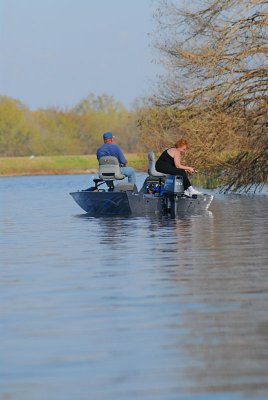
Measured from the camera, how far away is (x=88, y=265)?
16.0m

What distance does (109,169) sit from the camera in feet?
90.0

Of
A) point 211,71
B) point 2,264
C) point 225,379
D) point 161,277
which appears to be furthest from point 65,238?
point 211,71

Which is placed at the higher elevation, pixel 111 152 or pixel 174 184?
pixel 111 152

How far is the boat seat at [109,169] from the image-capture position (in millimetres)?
27375

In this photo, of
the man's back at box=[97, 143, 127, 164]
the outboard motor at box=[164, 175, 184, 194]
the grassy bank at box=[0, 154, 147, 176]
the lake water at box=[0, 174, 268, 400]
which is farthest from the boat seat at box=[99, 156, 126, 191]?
the grassy bank at box=[0, 154, 147, 176]

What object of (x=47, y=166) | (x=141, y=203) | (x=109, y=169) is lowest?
(x=47, y=166)

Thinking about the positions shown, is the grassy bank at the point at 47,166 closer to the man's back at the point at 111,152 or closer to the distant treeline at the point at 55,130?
the distant treeline at the point at 55,130

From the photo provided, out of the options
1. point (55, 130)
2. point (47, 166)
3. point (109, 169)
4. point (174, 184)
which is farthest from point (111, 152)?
point (55, 130)

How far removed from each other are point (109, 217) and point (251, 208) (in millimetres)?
5919

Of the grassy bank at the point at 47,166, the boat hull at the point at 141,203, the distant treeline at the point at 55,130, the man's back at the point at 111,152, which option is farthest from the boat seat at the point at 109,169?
the distant treeline at the point at 55,130

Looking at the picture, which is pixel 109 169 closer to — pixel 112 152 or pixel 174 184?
pixel 112 152

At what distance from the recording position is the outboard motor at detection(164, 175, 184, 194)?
26087 mm

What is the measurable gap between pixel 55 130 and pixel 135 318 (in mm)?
144268

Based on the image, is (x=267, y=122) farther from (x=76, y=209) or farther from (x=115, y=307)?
(x=115, y=307)
